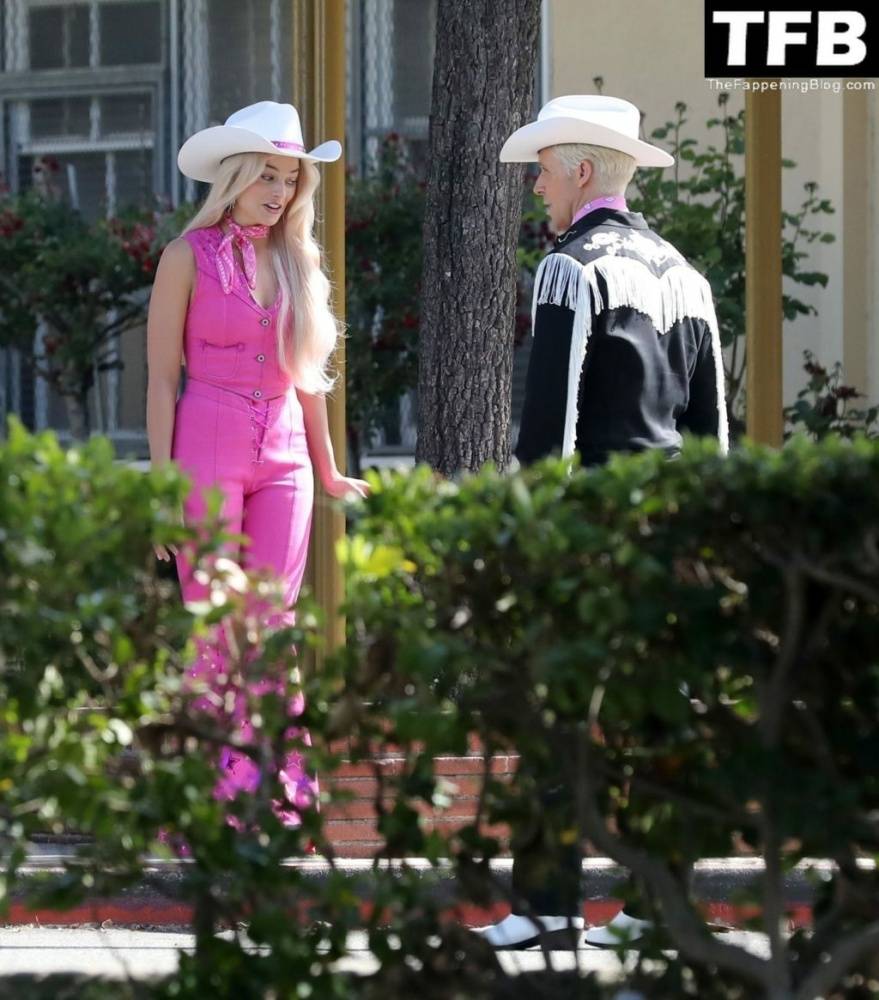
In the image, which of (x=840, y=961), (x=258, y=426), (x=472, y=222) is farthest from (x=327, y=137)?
(x=840, y=961)

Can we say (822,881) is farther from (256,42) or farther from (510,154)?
(256,42)

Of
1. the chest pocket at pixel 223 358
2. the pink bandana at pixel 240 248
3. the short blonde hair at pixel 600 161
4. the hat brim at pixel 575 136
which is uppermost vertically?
the hat brim at pixel 575 136

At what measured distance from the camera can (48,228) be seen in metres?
8.91

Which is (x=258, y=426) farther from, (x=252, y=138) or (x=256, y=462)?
(x=252, y=138)

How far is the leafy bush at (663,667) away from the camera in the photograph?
2.54m

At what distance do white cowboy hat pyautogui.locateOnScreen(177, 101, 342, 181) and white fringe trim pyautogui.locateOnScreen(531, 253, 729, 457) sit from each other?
891 mm

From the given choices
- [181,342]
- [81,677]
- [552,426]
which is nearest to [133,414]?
[181,342]

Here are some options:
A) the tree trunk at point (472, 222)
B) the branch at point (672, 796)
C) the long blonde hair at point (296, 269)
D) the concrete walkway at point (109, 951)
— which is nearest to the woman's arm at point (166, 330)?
the long blonde hair at point (296, 269)

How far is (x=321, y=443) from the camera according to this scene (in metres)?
4.94

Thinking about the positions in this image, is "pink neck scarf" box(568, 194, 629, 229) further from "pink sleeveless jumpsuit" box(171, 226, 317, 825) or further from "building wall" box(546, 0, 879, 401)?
"building wall" box(546, 0, 879, 401)

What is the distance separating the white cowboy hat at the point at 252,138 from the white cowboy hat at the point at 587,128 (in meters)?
0.65

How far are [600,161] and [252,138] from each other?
0.91 metres

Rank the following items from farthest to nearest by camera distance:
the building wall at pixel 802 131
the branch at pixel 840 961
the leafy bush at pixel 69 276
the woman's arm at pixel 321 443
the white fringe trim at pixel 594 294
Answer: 1. the building wall at pixel 802 131
2. the leafy bush at pixel 69 276
3. the woman's arm at pixel 321 443
4. the white fringe trim at pixel 594 294
5. the branch at pixel 840 961

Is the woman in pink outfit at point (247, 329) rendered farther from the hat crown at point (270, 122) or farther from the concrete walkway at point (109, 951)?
the concrete walkway at point (109, 951)
